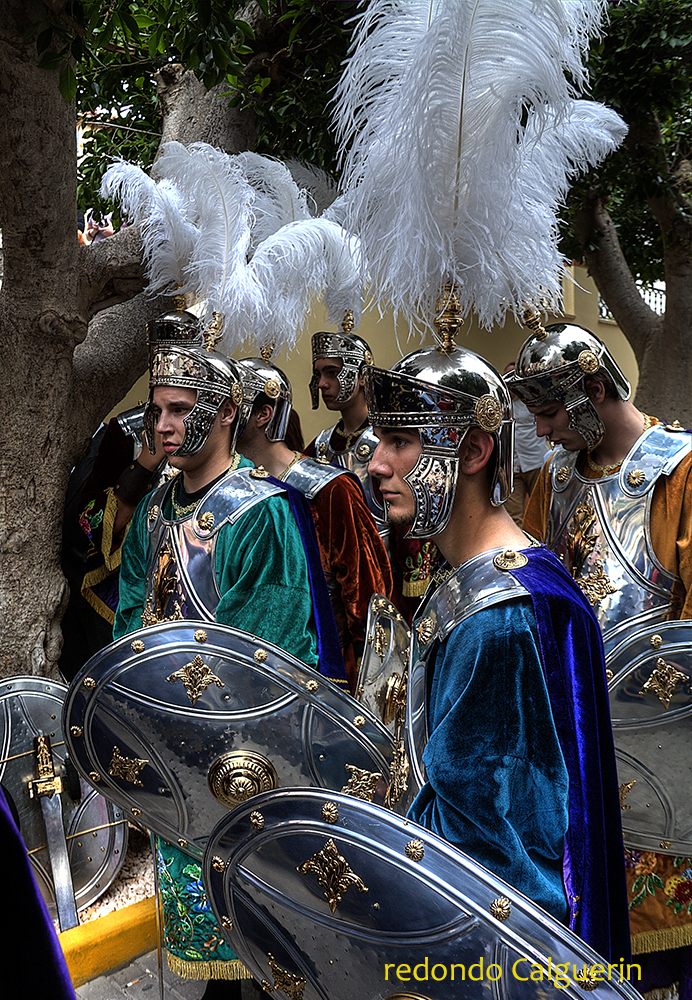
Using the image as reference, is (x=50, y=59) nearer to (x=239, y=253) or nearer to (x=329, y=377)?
A: (x=239, y=253)

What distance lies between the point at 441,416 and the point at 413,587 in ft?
10.4

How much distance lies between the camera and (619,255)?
736cm

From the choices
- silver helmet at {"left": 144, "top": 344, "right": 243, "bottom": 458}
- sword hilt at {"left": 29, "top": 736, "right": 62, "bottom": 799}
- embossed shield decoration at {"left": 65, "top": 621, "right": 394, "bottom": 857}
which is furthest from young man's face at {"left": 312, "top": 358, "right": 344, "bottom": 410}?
embossed shield decoration at {"left": 65, "top": 621, "right": 394, "bottom": 857}

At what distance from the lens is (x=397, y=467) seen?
181 centimetres

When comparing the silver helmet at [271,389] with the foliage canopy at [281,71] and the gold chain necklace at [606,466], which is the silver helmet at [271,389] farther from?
the gold chain necklace at [606,466]

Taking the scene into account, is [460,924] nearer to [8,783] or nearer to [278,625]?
[278,625]

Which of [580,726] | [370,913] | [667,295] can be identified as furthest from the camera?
[667,295]

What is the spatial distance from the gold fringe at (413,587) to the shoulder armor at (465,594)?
304 centimetres

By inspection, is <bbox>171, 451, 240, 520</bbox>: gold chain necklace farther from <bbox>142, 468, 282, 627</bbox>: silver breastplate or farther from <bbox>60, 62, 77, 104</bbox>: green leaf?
<bbox>60, 62, 77, 104</bbox>: green leaf

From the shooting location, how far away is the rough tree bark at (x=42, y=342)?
3.25 m

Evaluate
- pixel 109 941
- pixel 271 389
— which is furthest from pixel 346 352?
pixel 109 941

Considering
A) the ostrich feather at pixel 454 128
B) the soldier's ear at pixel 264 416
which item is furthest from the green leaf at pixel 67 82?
the soldier's ear at pixel 264 416

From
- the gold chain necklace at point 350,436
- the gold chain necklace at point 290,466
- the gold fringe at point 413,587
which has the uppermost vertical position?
the gold chain necklace at point 350,436

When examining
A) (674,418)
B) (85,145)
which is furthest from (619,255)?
(85,145)
